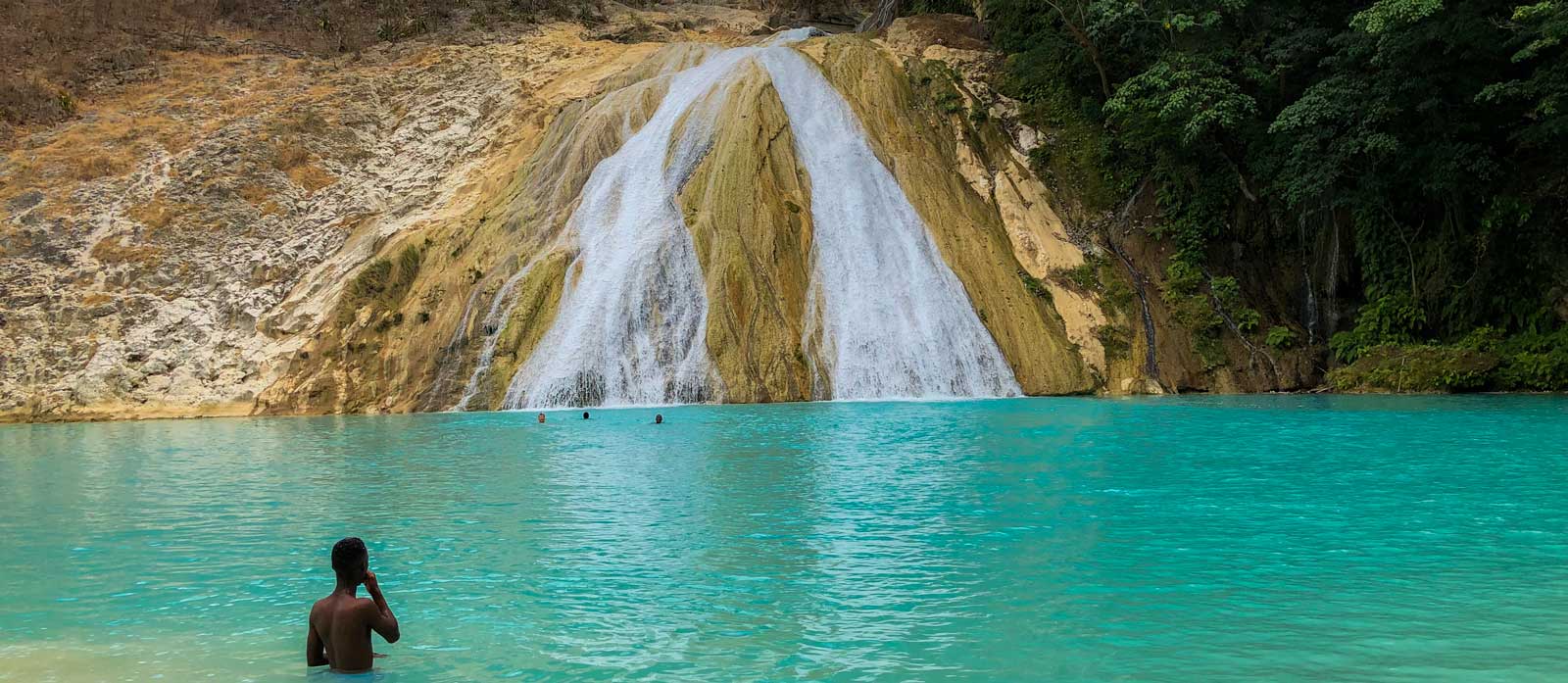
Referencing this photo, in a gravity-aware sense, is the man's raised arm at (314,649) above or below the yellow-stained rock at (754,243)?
below

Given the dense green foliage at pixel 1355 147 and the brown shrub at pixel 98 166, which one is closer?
the dense green foliage at pixel 1355 147

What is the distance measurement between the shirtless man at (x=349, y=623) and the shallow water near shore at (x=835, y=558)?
0.50 feet

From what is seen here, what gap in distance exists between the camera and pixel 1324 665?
5.29 m

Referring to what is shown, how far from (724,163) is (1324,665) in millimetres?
25544

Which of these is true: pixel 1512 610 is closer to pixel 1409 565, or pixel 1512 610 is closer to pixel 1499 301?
pixel 1409 565

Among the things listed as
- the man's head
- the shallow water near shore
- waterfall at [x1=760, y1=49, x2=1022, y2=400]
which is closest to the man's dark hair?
the man's head

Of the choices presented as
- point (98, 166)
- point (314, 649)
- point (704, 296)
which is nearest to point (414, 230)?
point (704, 296)

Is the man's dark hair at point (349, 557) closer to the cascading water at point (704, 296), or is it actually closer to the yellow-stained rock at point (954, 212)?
the cascading water at point (704, 296)

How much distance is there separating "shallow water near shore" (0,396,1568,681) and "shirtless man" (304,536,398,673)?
15 cm

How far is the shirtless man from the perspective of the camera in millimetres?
5441

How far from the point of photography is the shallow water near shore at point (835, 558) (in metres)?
5.74

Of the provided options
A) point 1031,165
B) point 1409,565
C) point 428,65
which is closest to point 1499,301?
point 1031,165

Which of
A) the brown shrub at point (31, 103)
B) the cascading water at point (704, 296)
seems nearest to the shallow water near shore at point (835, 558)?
the cascading water at point (704, 296)

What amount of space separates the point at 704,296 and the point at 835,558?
61.2 ft
